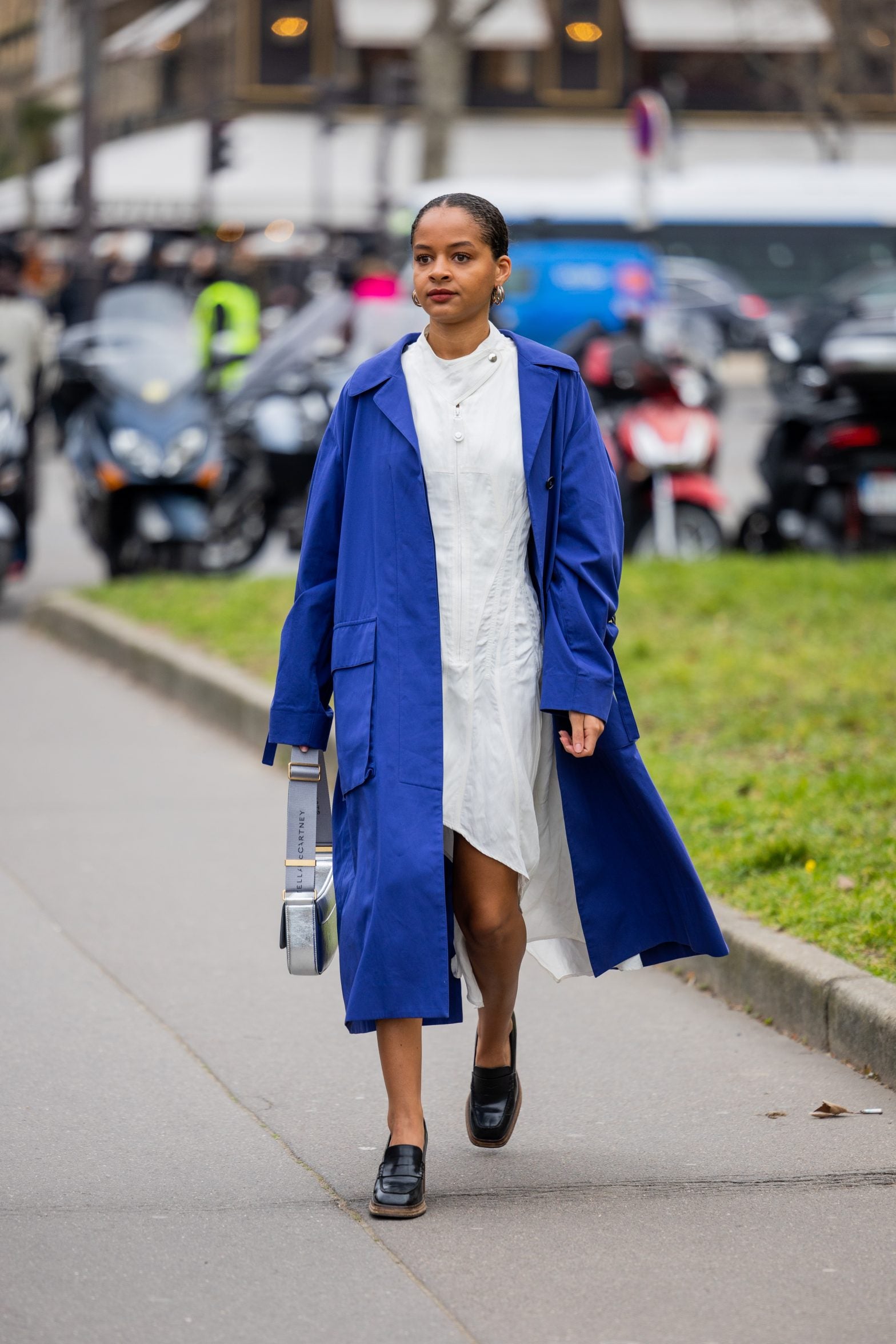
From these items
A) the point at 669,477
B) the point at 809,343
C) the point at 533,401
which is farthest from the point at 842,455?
the point at 533,401

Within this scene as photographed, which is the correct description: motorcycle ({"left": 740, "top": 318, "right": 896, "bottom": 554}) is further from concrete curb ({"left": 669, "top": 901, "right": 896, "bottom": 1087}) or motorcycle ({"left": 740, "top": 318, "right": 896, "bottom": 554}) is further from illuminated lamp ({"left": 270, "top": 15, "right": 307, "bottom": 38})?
illuminated lamp ({"left": 270, "top": 15, "right": 307, "bottom": 38})

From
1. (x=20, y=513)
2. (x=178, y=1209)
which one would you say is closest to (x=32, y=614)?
(x=20, y=513)

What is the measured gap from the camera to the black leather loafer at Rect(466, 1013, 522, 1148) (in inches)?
168

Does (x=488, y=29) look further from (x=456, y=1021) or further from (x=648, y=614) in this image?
(x=456, y=1021)

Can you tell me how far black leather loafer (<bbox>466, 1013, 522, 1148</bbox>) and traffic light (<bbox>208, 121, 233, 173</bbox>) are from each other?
1841cm

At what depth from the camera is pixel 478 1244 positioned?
3.78m

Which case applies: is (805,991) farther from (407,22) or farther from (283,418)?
(407,22)

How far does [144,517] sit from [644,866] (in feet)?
29.1

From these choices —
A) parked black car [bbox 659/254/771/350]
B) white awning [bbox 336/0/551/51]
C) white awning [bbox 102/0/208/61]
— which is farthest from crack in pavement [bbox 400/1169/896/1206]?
white awning [bbox 336/0/551/51]

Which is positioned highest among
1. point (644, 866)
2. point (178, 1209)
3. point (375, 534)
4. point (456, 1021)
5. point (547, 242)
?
point (547, 242)

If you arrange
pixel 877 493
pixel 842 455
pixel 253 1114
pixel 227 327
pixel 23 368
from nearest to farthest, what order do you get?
1. pixel 253 1114
2. pixel 842 455
3. pixel 877 493
4. pixel 23 368
5. pixel 227 327

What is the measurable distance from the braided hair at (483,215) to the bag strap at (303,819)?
100 cm

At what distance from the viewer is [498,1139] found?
428 cm

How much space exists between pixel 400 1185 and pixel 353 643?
0.99m
